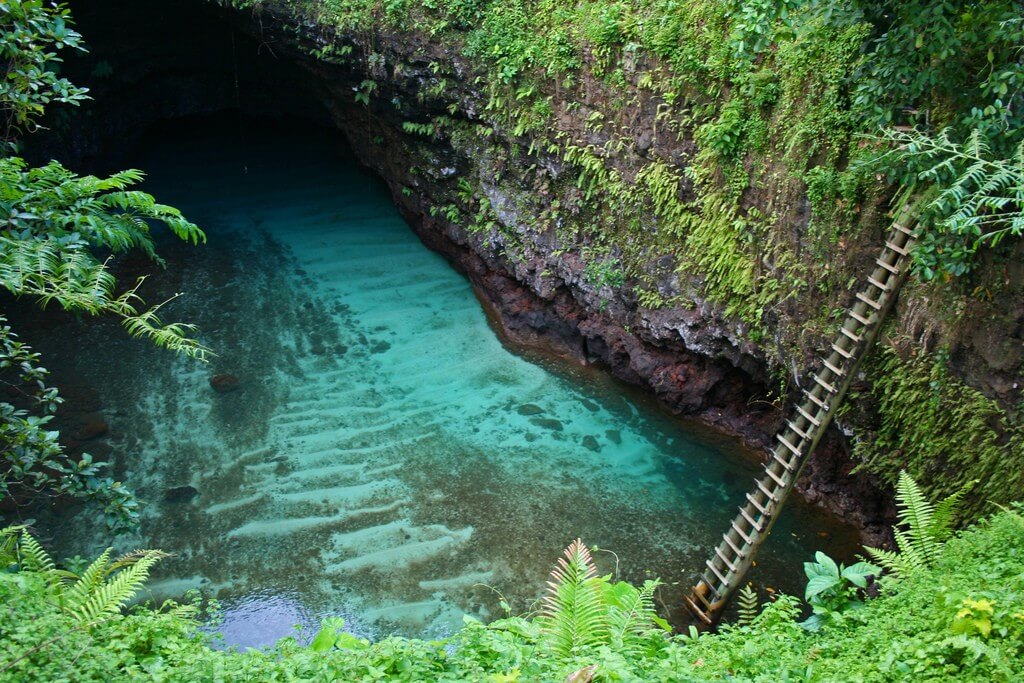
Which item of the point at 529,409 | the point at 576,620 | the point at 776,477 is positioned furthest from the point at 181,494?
the point at 776,477

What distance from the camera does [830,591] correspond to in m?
5.13

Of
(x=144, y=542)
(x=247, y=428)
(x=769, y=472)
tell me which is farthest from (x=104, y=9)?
(x=769, y=472)

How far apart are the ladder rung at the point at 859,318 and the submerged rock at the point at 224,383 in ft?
21.7

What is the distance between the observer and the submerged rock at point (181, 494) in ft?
24.4

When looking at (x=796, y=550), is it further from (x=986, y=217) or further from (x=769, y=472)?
(x=986, y=217)

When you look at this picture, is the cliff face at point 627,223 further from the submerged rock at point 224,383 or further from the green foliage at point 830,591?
the submerged rock at point 224,383

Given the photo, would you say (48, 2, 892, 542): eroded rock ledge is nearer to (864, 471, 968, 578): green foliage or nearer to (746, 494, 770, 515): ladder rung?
(746, 494, 770, 515): ladder rung

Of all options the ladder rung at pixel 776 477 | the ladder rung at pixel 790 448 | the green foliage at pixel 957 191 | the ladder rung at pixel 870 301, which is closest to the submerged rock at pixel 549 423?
the ladder rung at pixel 776 477

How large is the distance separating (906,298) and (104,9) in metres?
12.0

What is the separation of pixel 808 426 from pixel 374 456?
4337 mm

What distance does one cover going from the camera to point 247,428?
8328mm

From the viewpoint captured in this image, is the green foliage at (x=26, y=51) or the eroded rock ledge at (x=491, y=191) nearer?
the green foliage at (x=26, y=51)

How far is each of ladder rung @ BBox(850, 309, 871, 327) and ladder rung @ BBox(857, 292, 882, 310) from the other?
0.10 ft

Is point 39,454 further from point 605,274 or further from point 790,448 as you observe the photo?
point 605,274
